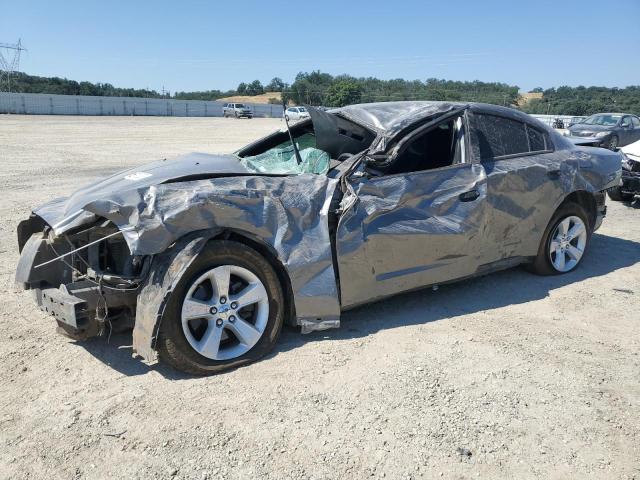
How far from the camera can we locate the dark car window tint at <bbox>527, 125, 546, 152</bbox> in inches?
205

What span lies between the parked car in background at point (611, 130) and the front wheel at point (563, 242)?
1562 cm

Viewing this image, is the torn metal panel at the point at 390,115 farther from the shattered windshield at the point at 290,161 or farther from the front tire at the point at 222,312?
the front tire at the point at 222,312

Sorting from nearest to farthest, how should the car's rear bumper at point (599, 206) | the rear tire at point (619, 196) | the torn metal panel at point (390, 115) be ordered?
the torn metal panel at point (390, 115)
the car's rear bumper at point (599, 206)
the rear tire at point (619, 196)

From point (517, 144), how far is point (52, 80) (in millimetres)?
84316

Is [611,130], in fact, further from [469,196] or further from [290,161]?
Answer: [290,161]

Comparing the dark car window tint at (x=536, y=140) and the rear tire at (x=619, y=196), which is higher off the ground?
the dark car window tint at (x=536, y=140)

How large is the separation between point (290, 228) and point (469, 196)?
170 centimetres

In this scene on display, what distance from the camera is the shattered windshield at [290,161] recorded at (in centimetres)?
431

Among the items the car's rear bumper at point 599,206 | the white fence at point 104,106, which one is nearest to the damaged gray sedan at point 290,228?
the car's rear bumper at point 599,206

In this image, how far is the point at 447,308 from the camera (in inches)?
182

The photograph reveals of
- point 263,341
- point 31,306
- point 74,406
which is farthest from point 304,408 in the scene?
point 31,306

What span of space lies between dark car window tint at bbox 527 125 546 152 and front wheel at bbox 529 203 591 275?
0.66 m

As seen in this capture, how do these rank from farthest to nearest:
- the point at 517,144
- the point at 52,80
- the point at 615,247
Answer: the point at 52,80, the point at 615,247, the point at 517,144

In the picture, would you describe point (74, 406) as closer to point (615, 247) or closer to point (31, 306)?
point (31, 306)
